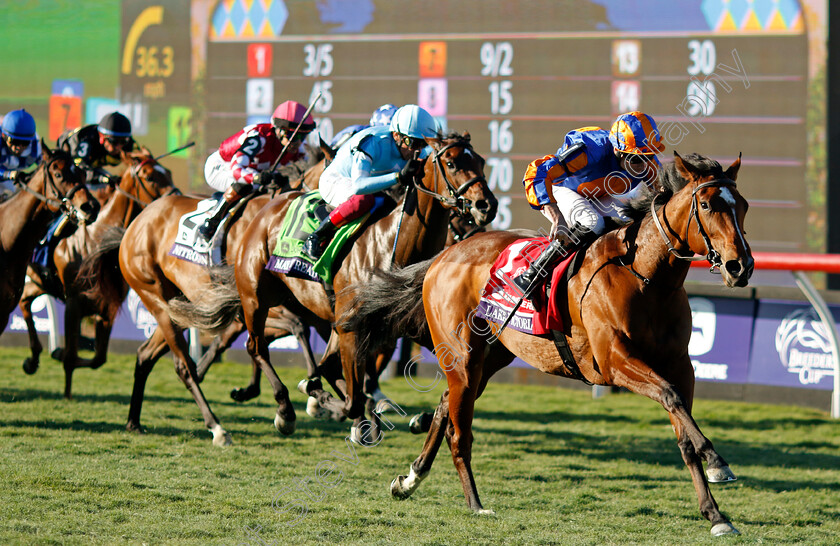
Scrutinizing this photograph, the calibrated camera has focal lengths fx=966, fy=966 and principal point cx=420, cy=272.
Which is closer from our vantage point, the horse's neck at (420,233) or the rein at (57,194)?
the horse's neck at (420,233)

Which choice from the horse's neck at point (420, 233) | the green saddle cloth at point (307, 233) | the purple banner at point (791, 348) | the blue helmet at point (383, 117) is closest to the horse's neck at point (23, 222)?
the green saddle cloth at point (307, 233)

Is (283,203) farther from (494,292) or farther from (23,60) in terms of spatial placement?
(23,60)

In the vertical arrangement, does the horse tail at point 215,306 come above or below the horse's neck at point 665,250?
below

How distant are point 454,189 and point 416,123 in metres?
0.49

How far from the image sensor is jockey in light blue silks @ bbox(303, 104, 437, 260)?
195 inches

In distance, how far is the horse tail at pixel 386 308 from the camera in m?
4.67

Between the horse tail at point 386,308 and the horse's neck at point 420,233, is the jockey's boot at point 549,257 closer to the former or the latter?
the horse tail at point 386,308

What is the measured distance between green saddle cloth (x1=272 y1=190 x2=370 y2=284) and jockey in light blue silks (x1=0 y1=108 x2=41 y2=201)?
9.04 ft

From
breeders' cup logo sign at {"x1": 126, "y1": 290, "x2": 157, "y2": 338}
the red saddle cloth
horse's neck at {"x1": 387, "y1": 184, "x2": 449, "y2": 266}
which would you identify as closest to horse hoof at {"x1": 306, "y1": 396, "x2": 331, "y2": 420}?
horse's neck at {"x1": 387, "y1": 184, "x2": 449, "y2": 266}

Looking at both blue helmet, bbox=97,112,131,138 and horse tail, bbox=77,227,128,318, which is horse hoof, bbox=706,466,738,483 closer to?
horse tail, bbox=77,227,128,318

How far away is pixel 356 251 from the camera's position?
5.14 m

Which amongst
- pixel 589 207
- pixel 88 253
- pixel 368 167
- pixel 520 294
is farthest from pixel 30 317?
pixel 589 207

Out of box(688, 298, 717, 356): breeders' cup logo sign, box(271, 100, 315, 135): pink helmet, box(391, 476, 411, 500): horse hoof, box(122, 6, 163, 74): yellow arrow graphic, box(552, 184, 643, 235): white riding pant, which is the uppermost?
box(122, 6, 163, 74): yellow arrow graphic

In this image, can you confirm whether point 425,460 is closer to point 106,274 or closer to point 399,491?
point 399,491
